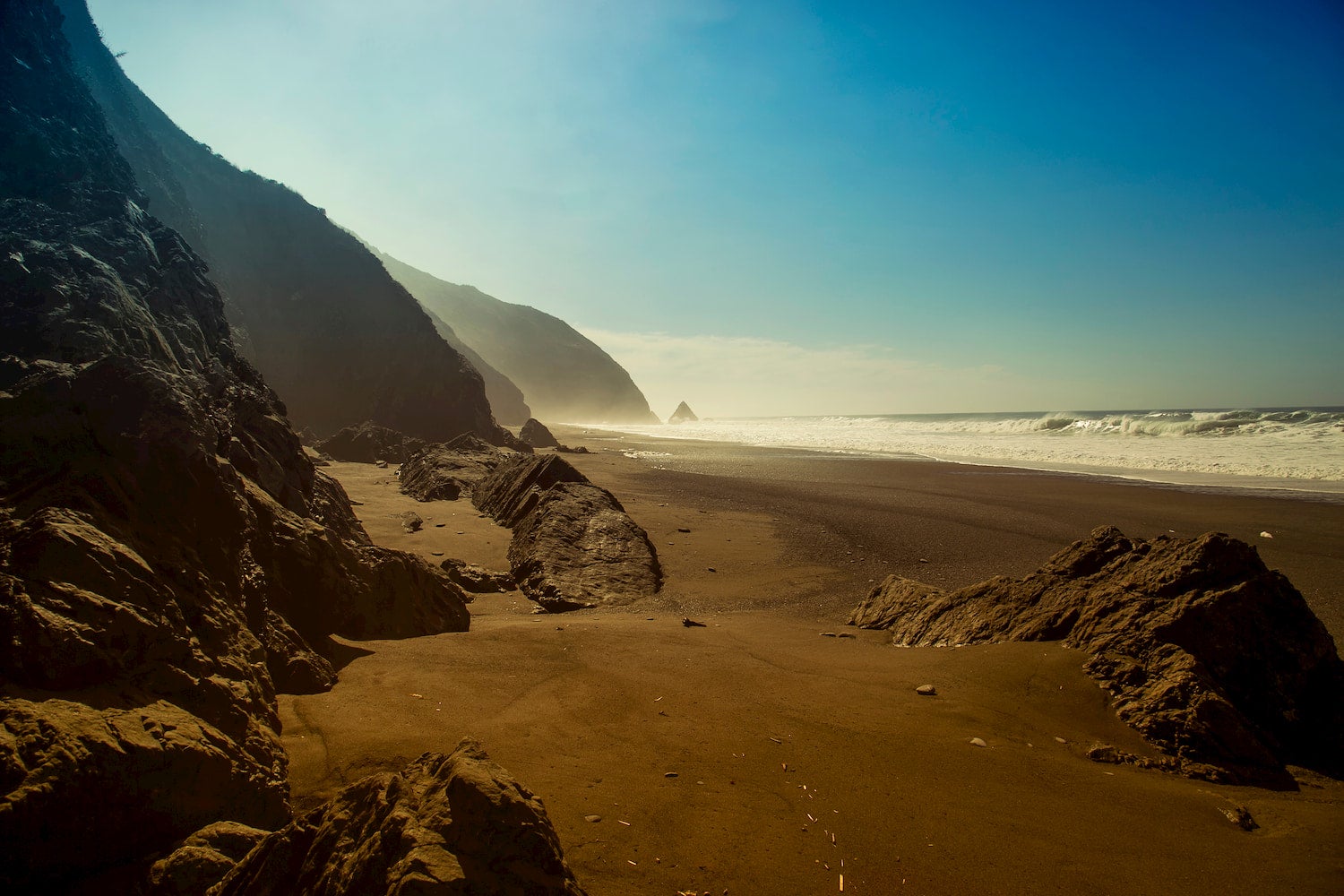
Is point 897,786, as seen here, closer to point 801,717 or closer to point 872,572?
point 801,717

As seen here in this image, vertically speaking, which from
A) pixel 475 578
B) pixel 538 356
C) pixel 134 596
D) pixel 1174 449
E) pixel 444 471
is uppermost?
pixel 538 356

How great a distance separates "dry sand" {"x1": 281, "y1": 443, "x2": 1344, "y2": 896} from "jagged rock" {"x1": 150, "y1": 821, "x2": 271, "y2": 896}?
18.7 inches

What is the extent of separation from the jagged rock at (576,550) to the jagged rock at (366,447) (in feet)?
43.2

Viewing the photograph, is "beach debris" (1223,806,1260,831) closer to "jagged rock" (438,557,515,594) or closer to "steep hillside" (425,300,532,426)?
"jagged rock" (438,557,515,594)

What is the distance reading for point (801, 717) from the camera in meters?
3.75

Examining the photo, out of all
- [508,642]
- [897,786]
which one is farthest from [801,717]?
[508,642]

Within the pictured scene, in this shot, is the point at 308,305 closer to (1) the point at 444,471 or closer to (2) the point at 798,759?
(1) the point at 444,471

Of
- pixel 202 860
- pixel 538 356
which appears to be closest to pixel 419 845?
pixel 202 860

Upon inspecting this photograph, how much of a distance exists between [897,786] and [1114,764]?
5.10ft

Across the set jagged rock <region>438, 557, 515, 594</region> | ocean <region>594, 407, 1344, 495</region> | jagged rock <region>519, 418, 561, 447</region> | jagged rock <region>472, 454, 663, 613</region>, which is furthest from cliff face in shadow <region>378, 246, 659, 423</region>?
jagged rock <region>438, 557, 515, 594</region>

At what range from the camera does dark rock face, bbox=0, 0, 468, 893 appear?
1.92 metres

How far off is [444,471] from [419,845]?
15.0 m

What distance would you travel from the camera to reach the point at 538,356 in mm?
114625

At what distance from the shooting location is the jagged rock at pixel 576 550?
300 inches
